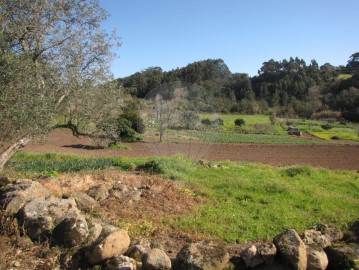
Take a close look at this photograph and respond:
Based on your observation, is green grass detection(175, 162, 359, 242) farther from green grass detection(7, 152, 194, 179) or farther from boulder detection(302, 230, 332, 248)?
boulder detection(302, 230, 332, 248)

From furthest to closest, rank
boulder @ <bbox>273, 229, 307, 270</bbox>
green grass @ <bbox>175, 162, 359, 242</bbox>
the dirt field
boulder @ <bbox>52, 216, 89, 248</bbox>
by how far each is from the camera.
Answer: the dirt field
green grass @ <bbox>175, 162, 359, 242</bbox>
boulder @ <bbox>52, 216, 89, 248</bbox>
boulder @ <bbox>273, 229, 307, 270</bbox>

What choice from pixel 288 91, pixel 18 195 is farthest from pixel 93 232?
pixel 288 91

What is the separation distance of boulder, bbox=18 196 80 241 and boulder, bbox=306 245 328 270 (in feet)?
15.3

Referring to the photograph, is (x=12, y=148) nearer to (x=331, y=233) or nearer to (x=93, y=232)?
(x=93, y=232)

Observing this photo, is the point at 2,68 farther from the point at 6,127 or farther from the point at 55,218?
the point at 55,218

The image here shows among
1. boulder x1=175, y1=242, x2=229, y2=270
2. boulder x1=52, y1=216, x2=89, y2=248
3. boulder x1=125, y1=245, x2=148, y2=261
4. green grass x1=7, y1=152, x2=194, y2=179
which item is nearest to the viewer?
boulder x1=175, y1=242, x2=229, y2=270

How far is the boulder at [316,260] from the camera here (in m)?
5.81

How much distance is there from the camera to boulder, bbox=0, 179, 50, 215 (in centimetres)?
764

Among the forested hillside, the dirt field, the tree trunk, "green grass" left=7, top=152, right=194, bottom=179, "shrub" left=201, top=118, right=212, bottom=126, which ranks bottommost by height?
the dirt field

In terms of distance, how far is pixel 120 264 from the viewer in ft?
19.1

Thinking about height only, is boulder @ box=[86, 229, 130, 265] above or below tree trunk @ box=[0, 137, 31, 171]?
below

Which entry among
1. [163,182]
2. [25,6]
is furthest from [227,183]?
[25,6]

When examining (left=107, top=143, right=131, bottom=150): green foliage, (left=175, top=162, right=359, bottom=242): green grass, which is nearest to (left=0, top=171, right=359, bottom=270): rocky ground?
(left=175, top=162, right=359, bottom=242): green grass

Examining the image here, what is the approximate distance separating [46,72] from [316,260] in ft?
36.2
